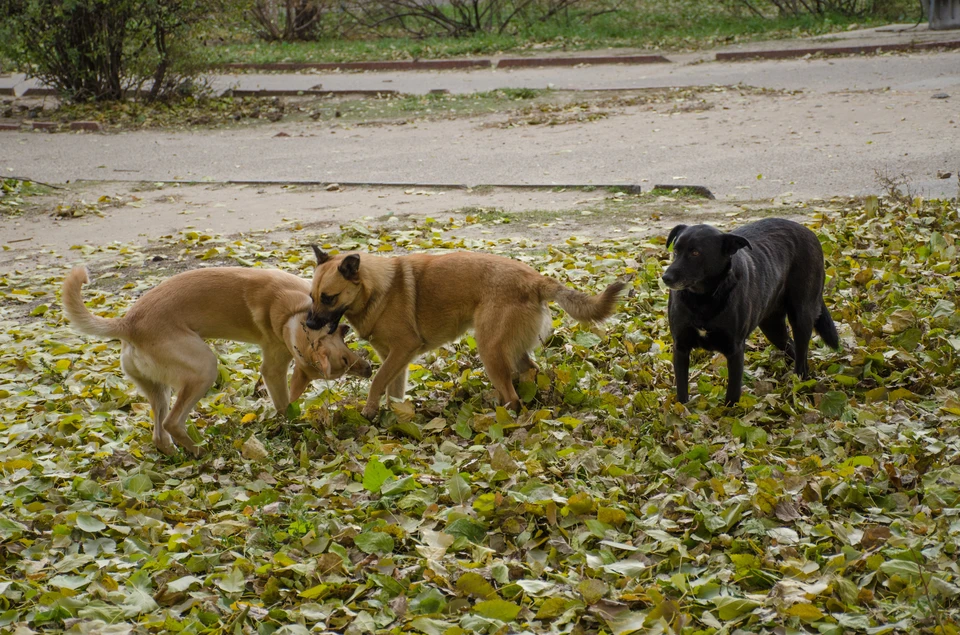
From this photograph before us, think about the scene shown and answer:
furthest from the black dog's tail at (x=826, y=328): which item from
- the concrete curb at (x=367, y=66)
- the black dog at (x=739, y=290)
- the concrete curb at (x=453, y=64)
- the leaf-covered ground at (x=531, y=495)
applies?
the concrete curb at (x=367, y=66)

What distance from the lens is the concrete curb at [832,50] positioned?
62.9 feet

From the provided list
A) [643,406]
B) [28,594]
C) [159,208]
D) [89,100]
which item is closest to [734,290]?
[643,406]

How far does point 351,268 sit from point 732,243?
6.92ft

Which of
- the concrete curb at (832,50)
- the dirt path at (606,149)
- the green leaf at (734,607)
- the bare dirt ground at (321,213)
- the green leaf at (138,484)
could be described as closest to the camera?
the green leaf at (734,607)

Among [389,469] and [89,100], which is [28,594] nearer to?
[389,469]

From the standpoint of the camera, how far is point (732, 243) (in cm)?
505

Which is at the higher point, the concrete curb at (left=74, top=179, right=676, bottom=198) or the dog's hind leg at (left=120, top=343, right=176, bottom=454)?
the concrete curb at (left=74, top=179, right=676, bottom=198)

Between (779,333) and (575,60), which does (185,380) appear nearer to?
(779,333)

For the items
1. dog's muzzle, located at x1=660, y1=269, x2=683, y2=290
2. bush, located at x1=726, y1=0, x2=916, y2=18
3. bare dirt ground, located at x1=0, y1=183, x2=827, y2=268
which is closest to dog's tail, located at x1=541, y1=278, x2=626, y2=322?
dog's muzzle, located at x1=660, y1=269, x2=683, y2=290

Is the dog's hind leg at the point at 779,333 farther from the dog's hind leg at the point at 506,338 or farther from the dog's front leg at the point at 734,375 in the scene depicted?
the dog's hind leg at the point at 506,338

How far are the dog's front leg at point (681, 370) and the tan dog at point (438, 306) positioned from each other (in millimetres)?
460

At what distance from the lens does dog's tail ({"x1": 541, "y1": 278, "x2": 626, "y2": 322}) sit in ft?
17.2

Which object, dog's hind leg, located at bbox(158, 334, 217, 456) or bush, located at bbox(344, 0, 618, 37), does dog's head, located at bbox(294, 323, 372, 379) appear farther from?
bush, located at bbox(344, 0, 618, 37)

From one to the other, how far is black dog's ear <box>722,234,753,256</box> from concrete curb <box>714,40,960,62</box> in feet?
53.5
